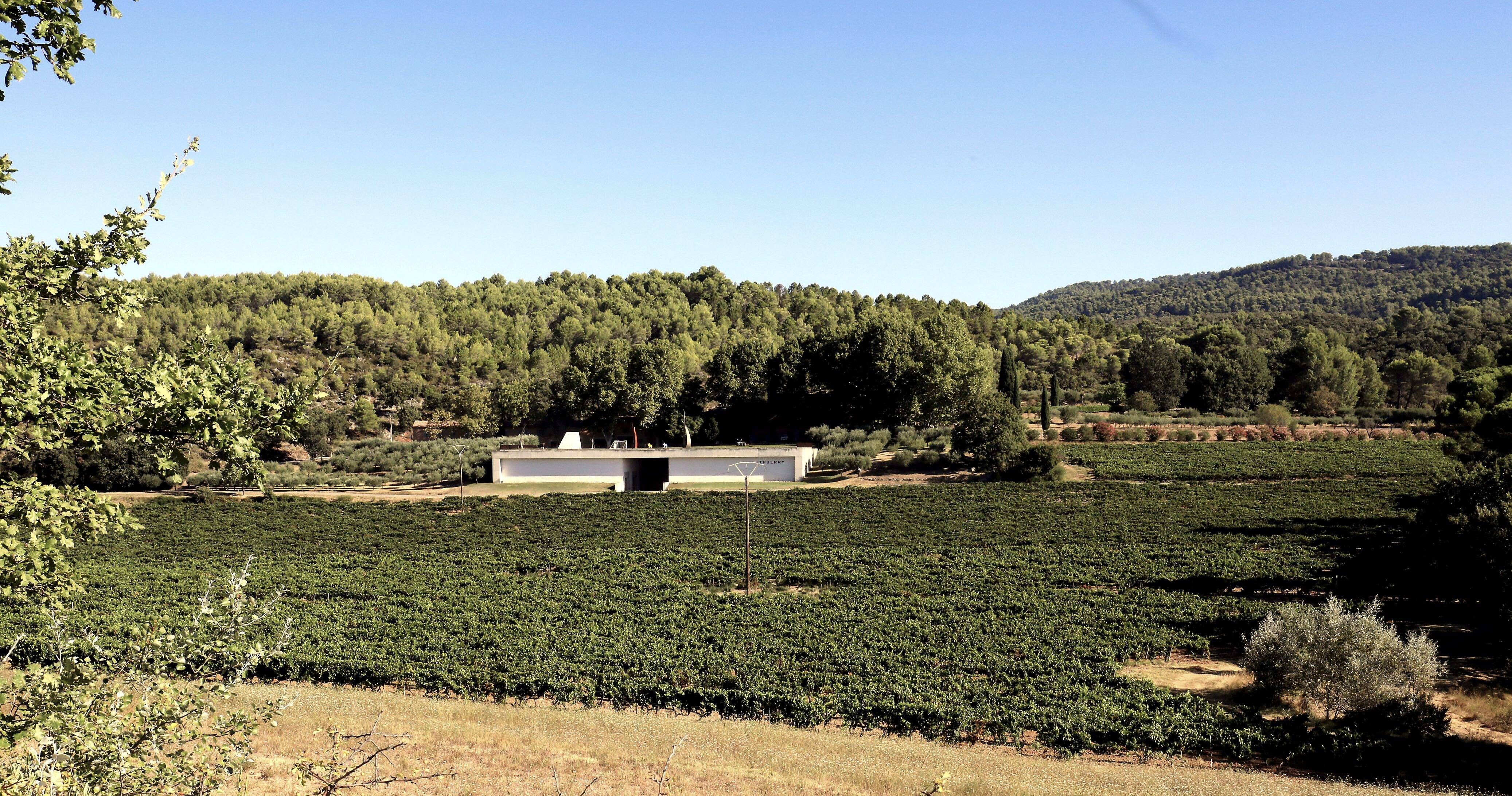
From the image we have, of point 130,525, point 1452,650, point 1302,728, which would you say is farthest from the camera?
point 1452,650

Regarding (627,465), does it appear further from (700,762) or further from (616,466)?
(700,762)

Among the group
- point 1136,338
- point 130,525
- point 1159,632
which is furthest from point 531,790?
point 1136,338

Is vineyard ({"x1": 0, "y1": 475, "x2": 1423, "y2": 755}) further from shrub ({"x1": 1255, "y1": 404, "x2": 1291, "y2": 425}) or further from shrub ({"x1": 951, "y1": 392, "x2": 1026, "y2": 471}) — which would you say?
shrub ({"x1": 1255, "y1": 404, "x2": 1291, "y2": 425})

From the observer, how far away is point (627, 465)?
57062mm

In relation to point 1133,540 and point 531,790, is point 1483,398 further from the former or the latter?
point 531,790

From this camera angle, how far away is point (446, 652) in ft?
75.9

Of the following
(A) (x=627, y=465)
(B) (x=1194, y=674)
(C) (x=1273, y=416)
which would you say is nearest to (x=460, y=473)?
(A) (x=627, y=465)

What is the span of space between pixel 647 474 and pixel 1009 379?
32.9 m

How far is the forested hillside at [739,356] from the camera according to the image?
7231cm

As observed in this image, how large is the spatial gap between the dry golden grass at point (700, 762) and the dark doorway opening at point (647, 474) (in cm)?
3914

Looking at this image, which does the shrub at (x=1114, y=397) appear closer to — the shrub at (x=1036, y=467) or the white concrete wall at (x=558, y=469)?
the shrub at (x=1036, y=467)

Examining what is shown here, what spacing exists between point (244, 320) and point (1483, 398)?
107527mm

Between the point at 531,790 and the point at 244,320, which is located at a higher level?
the point at 244,320

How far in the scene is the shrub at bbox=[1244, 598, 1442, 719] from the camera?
1831 centimetres
